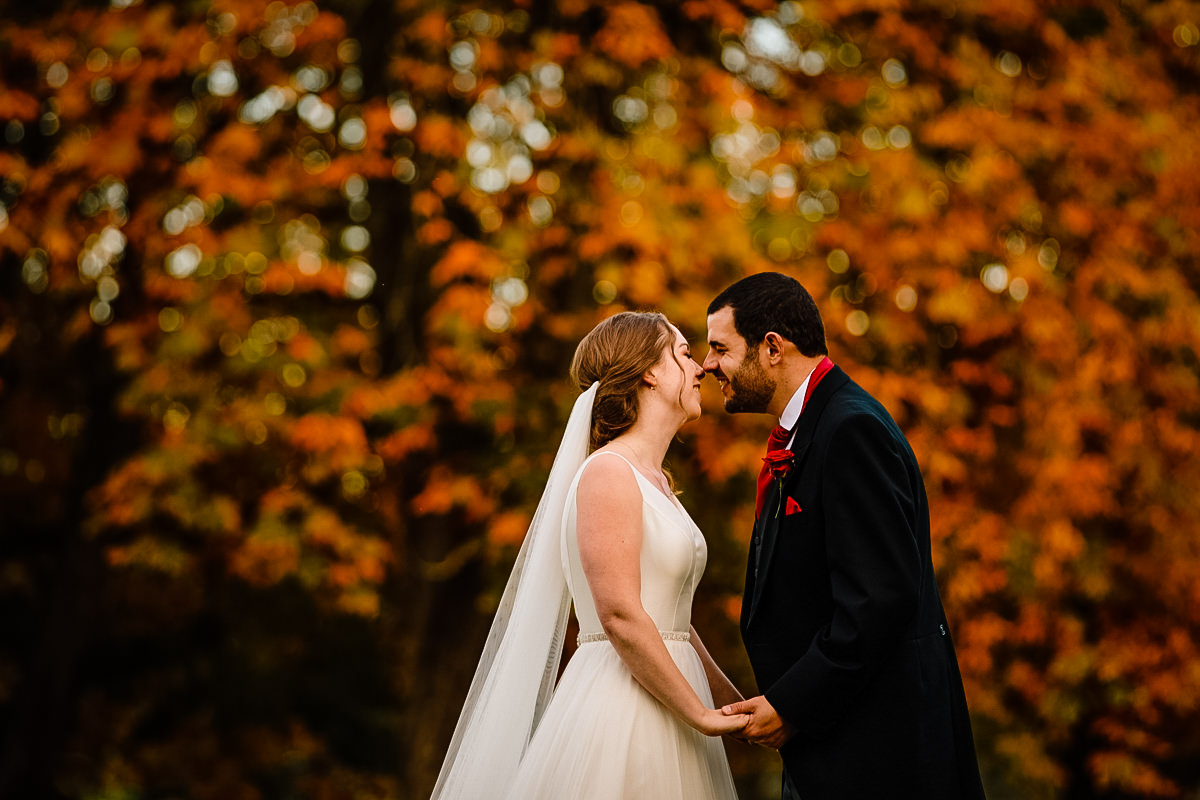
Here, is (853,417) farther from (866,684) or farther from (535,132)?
(535,132)

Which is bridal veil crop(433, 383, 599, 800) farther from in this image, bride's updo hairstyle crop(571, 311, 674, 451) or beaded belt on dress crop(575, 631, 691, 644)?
beaded belt on dress crop(575, 631, 691, 644)

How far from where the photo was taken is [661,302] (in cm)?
685

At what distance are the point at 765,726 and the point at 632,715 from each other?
1.44ft

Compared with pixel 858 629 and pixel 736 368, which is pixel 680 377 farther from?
pixel 858 629

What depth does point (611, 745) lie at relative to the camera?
3.27 m

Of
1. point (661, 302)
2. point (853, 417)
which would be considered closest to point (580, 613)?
point (853, 417)

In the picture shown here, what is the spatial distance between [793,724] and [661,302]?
4.10 m

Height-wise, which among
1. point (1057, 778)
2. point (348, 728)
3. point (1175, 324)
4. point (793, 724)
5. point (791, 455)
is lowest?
point (348, 728)

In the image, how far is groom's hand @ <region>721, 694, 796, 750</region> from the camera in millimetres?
3068

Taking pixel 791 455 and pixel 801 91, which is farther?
pixel 801 91

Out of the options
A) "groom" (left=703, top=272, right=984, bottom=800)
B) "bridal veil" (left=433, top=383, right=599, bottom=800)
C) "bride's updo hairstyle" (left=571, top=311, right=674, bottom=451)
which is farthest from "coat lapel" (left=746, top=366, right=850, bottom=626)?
"bridal veil" (left=433, top=383, right=599, bottom=800)

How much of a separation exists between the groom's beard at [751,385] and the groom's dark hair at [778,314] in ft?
0.20

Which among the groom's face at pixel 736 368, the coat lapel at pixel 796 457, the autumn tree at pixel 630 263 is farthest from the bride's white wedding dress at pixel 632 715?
the autumn tree at pixel 630 263

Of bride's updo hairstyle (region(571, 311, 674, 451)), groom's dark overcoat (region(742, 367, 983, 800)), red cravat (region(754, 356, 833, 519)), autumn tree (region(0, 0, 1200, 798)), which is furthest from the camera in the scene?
autumn tree (region(0, 0, 1200, 798))
